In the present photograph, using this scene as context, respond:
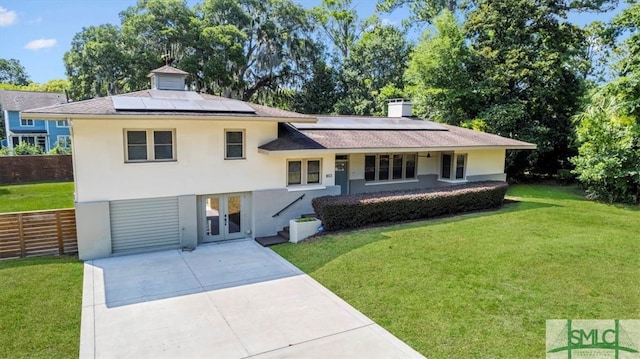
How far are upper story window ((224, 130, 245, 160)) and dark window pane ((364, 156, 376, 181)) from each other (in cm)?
564

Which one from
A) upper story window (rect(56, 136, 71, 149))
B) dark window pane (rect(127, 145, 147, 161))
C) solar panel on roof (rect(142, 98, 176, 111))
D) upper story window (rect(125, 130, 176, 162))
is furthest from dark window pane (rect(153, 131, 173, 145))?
upper story window (rect(56, 136, 71, 149))

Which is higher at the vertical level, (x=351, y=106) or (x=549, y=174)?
(x=351, y=106)

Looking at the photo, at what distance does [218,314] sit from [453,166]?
13131 mm

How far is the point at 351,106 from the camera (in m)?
32.2

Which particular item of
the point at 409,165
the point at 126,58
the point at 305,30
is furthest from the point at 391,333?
the point at 305,30

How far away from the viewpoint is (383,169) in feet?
53.7

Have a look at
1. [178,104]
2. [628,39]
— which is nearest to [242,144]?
[178,104]

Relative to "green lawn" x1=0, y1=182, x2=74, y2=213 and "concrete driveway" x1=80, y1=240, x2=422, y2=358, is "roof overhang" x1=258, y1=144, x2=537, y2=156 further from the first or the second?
"green lawn" x1=0, y1=182, x2=74, y2=213

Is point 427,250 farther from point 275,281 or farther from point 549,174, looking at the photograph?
point 549,174

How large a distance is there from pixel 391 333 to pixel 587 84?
81.1ft

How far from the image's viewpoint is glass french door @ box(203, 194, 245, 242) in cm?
1231

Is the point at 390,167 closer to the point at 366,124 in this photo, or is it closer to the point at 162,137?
the point at 366,124

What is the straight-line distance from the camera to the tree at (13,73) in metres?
64.4

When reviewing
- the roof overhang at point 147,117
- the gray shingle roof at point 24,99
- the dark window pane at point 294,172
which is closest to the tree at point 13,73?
the gray shingle roof at point 24,99
